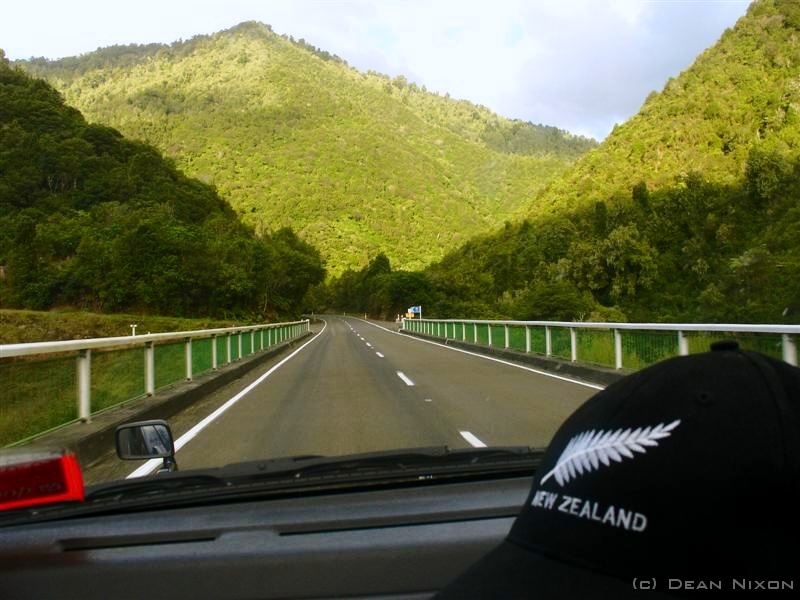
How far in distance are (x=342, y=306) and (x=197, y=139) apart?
56619mm

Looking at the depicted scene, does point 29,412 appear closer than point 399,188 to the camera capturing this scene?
Yes

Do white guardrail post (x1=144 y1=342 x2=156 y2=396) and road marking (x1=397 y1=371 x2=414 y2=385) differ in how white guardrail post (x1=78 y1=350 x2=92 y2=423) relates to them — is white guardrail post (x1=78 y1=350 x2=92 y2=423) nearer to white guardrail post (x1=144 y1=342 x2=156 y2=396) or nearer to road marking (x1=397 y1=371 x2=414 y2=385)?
white guardrail post (x1=144 y1=342 x2=156 y2=396)

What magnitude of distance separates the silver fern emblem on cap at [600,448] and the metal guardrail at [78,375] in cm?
556

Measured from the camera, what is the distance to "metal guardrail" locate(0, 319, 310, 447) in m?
6.33

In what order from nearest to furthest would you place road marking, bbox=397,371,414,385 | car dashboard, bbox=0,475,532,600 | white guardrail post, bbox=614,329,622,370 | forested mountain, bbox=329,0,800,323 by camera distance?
1. car dashboard, bbox=0,475,532,600
2. white guardrail post, bbox=614,329,622,370
3. road marking, bbox=397,371,414,385
4. forested mountain, bbox=329,0,800,323

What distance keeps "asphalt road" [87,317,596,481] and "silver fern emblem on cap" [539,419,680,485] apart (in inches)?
231

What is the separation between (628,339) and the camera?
13.7 meters

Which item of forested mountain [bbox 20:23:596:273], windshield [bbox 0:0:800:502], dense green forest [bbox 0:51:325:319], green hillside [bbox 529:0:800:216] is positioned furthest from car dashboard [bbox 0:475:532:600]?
forested mountain [bbox 20:23:596:273]

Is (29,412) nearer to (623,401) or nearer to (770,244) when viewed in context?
(623,401)

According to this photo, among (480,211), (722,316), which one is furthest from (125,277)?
(480,211)

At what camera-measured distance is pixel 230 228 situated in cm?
8738

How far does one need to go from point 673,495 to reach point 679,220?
65.2m

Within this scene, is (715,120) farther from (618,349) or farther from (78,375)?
(78,375)

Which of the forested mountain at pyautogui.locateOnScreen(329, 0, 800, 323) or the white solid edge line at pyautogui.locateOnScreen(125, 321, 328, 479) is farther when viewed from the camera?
the forested mountain at pyautogui.locateOnScreen(329, 0, 800, 323)
